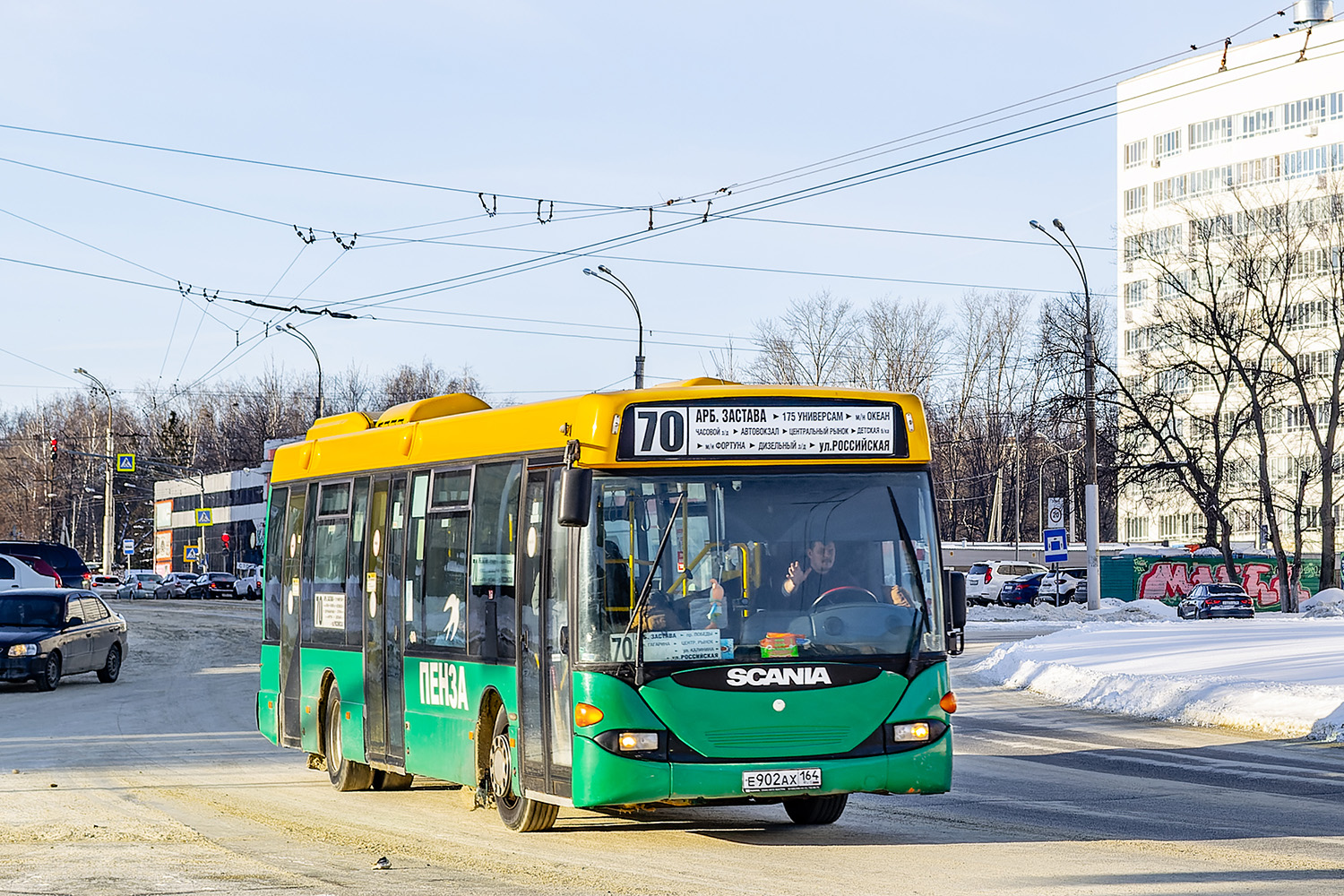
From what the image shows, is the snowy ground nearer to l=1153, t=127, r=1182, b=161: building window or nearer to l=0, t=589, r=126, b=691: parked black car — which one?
l=0, t=589, r=126, b=691: parked black car

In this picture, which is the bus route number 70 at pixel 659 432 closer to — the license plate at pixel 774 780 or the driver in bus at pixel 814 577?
the driver in bus at pixel 814 577

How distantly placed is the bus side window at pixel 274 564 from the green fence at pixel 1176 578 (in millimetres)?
53983

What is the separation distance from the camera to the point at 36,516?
128875 mm

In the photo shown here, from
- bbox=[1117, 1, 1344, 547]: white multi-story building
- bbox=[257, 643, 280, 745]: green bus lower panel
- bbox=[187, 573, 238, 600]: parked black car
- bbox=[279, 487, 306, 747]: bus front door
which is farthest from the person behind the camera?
bbox=[1117, 1, 1344, 547]: white multi-story building

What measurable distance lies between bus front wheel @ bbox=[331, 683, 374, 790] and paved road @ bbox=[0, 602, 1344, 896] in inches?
8.7

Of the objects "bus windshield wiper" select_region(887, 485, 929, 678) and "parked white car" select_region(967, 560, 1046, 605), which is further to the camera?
"parked white car" select_region(967, 560, 1046, 605)

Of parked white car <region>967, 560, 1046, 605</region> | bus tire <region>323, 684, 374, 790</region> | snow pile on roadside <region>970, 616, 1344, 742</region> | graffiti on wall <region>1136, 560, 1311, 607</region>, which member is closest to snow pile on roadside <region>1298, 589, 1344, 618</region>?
graffiti on wall <region>1136, 560, 1311, 607</region>

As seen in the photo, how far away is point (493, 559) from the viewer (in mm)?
10578

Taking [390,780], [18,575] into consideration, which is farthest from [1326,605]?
[390,780]

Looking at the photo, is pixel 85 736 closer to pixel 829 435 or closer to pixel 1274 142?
pixel 829 435

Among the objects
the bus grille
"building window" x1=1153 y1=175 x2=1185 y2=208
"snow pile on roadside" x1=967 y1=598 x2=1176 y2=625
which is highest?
"building window" x1=1153 y1=175 x2=1185 y2=208

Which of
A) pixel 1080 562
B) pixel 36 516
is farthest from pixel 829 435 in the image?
pixel 36 516

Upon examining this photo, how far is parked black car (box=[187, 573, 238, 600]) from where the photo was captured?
76.3 meters

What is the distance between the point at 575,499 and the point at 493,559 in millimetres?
1567
